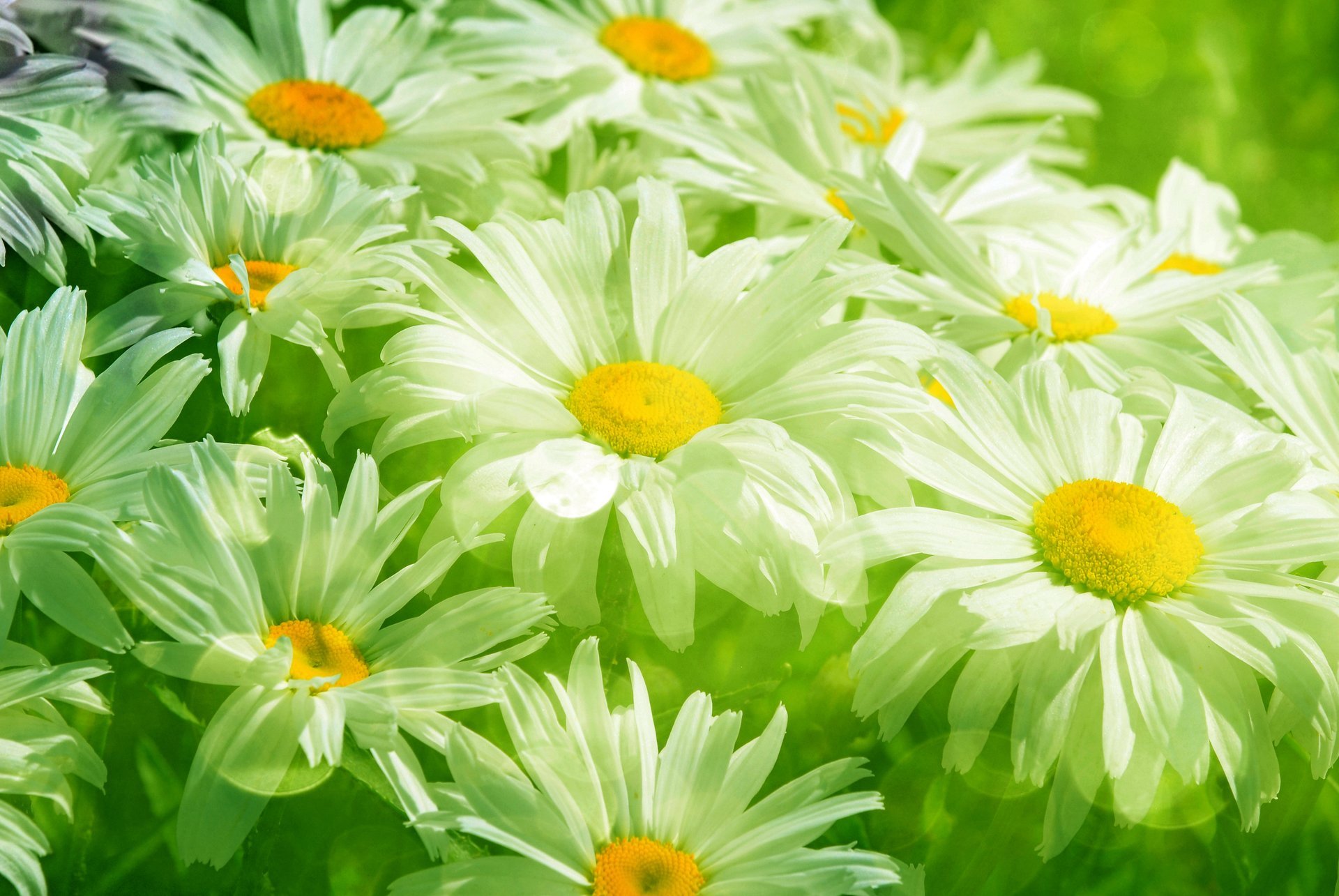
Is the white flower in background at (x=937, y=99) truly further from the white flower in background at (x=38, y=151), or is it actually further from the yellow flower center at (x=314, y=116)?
the white flower in background at (x=38, y=151)

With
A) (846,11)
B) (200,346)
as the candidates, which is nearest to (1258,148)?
(846,11)

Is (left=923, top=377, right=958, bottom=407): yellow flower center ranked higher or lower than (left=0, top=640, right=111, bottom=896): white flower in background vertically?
higher

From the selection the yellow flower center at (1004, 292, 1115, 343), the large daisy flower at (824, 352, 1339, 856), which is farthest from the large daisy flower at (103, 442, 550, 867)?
the yellow flower center at (1004, 292, 1115, 343)

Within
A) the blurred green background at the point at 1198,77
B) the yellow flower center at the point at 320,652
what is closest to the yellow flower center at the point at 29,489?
the yellow flower center at the point at 320,652

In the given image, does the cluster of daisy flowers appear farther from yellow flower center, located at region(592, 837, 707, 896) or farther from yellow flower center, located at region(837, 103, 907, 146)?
yellow flower center, located at region(837, 103, 907, 146)

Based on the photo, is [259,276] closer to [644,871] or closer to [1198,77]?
[644,871]

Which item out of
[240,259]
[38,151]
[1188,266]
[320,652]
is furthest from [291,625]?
[1188,266]

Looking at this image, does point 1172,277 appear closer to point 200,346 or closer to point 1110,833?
point 1110,833
